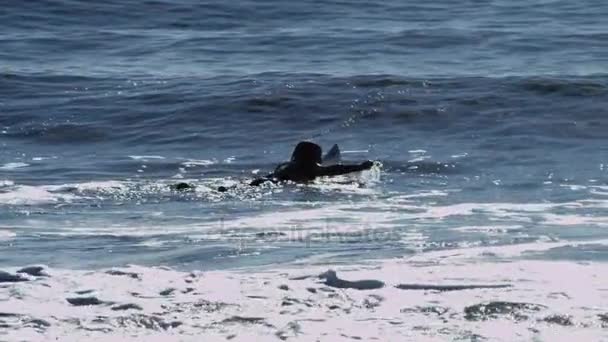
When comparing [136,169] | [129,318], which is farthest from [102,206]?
[129,318]

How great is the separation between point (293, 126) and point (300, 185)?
4177 mm

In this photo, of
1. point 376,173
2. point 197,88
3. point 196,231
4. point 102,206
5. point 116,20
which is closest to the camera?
point 196,231

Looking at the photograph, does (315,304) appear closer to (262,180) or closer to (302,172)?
(262,180)

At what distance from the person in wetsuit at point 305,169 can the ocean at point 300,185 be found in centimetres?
19

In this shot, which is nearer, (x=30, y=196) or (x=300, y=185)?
(x=30, y=196)

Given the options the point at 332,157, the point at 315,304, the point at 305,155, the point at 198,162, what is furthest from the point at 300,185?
the point at 315,304

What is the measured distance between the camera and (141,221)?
9.80 metres

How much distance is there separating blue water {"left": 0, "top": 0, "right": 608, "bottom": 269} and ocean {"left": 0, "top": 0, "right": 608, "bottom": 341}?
47 millimetres

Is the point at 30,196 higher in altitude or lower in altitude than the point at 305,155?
lower

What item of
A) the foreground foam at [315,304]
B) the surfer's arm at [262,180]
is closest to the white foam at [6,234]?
the foreground foam at [315,304]

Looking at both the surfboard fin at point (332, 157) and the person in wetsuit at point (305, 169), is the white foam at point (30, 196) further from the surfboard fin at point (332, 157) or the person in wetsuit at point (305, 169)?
the surfboard fin at point (332, 157)

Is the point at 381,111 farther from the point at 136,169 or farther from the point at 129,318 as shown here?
the point at 129,318

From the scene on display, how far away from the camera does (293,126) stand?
15.6m

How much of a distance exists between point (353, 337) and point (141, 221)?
3.87 meters
